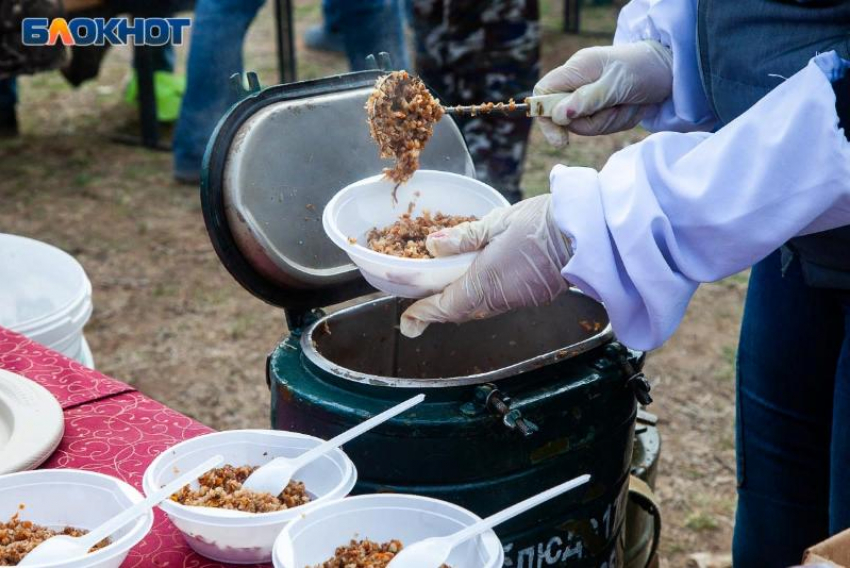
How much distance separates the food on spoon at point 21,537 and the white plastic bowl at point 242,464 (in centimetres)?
11

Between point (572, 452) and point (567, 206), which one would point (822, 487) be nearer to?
point (572, 452)

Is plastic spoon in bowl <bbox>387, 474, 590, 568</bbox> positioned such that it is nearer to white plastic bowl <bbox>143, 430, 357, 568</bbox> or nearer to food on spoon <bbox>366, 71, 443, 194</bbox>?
white plastic bowl <bbox>143, 430, 357, 568</bbox>

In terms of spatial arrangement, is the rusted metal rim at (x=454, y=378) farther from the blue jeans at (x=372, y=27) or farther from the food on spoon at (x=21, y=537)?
the blue jeans at (x=372, y=27)

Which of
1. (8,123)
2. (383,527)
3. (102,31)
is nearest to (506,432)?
(383,527)

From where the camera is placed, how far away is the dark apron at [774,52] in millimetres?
1525

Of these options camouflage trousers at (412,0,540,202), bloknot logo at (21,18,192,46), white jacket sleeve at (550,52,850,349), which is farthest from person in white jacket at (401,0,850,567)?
bloknot logo at (21,18,192,46)

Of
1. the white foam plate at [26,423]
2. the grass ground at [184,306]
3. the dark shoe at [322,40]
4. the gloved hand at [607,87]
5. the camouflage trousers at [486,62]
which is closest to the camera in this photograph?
the white foam plate at [26,423]

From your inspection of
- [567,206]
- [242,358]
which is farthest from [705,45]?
[242,358]

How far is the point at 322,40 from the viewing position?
7.52 meters

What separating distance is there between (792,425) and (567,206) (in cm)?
83

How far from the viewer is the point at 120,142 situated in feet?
19.9

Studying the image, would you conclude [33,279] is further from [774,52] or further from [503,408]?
[774,52]

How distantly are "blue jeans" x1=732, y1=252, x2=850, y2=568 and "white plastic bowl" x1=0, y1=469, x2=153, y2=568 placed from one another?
1.21m

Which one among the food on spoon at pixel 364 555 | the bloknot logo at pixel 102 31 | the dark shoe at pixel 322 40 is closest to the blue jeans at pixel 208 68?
the bloknot logo at pixel 102 31
